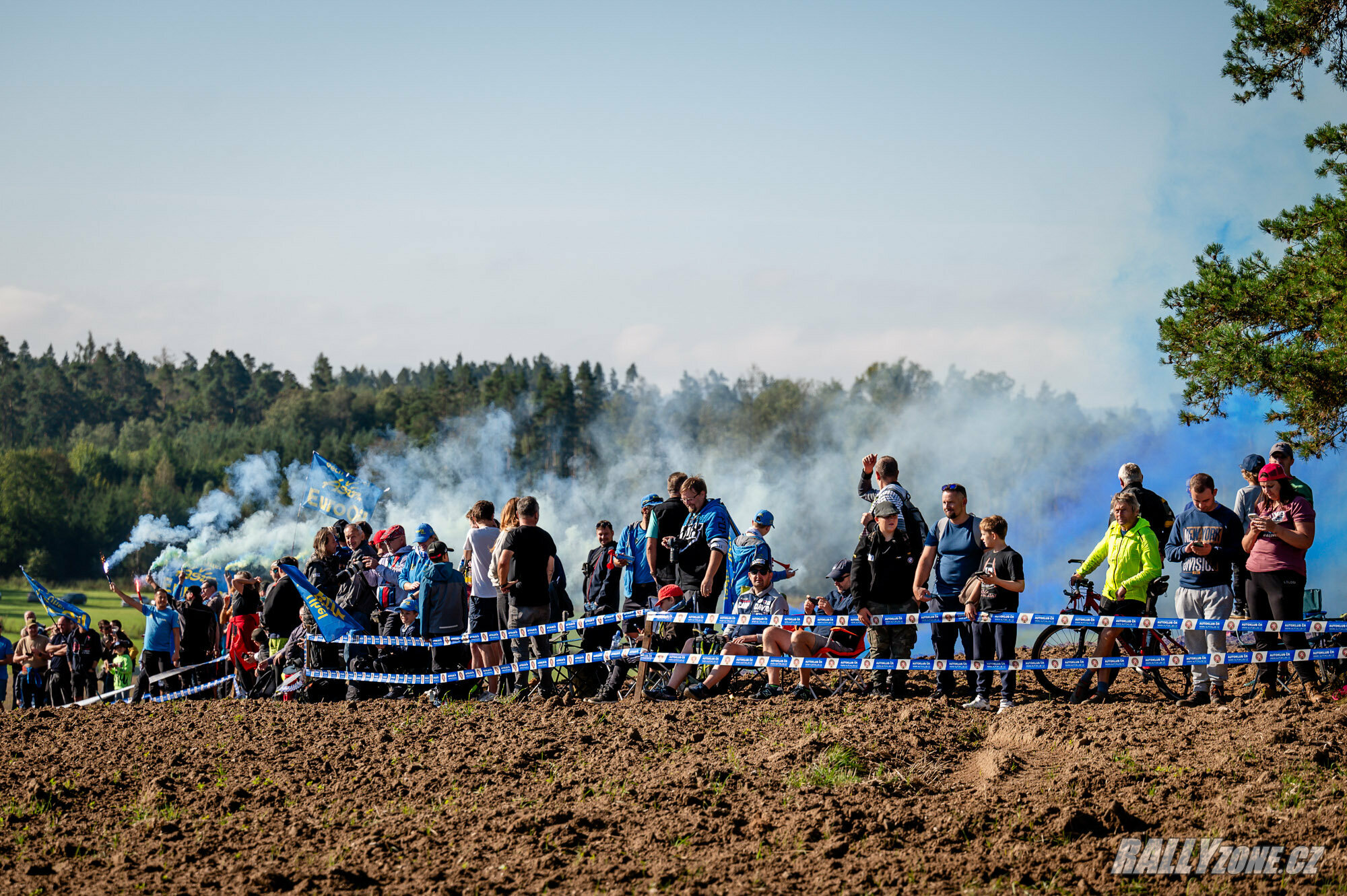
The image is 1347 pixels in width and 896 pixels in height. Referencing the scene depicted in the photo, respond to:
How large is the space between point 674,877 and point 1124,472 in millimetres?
6036

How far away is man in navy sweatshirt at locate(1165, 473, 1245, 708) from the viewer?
877 cm

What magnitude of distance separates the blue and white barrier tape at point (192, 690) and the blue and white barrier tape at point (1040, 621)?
6.41 metres

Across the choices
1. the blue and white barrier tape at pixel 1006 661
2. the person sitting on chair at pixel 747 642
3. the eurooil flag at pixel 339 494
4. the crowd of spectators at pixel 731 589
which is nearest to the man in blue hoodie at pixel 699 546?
the crowd of spectators at pixel 731 589

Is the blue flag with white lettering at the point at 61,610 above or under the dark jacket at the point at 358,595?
under

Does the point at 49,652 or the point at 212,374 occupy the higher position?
the point at 212,374

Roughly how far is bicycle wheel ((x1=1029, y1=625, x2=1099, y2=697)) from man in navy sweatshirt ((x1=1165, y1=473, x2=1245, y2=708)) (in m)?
0.81

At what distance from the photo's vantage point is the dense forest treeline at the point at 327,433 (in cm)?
7850

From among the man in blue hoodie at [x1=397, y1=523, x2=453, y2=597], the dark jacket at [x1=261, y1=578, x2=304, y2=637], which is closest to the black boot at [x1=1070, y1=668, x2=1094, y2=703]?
the man in blue hoodie at [x1=397, y1=523, x2=453, y2=597]

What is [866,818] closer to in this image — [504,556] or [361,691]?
[504,556]

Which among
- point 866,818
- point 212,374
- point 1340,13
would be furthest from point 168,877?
point 212,374

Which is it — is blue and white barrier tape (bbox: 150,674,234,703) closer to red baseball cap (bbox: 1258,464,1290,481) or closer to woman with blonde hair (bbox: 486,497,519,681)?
woman with blonde hair (bbox: 486,497,519,681)

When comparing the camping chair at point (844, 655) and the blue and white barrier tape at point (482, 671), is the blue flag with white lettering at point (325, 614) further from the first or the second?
the camping chair at point (844, 655)

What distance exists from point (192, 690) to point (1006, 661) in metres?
10.0

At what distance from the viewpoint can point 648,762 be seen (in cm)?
768
